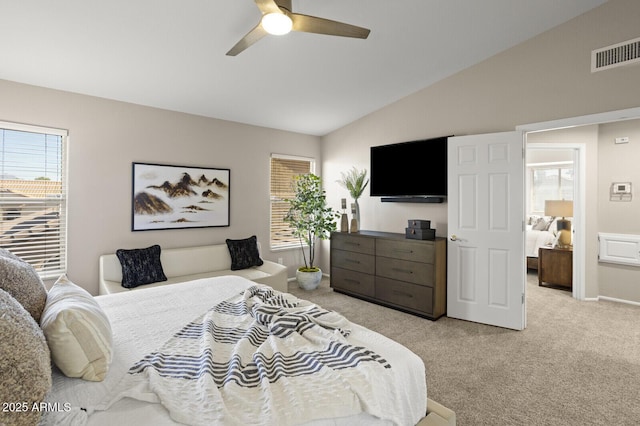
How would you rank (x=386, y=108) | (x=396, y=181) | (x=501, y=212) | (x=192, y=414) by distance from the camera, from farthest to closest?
(x=386, y=108) → (x=396, y=181) → (x=501, y=212) → (x=192, y=414)

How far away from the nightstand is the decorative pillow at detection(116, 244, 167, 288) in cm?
545

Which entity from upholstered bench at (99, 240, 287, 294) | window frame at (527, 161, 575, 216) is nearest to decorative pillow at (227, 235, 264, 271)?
upholstered bench at (99, 240, 287, 294)

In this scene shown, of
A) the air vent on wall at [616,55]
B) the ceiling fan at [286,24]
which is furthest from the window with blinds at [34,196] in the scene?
the air vent on wall at [616,55]

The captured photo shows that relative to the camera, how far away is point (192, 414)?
43.7 inches

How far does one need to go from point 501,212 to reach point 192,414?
3.48 meters

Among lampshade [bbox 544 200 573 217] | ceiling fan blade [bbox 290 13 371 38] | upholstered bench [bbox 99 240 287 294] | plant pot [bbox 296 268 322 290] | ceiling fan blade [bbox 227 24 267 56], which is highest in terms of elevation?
ceiling fan blade [bbox 290 13 371 38]

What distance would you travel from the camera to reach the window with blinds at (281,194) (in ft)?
17.2

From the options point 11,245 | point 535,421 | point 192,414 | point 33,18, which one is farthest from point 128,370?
point 11,245

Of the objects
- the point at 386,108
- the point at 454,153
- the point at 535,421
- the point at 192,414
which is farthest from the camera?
the point at 386,108

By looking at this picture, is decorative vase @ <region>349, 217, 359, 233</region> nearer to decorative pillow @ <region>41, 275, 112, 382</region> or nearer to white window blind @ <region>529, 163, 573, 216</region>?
decorative pillow @ <region>41, 275, 112, 382</region>

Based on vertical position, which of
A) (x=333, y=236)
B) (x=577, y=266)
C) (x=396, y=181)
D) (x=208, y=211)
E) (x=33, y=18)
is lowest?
(x=577, y=266)

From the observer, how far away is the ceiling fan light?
1.92 meters

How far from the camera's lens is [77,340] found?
4.23 ft

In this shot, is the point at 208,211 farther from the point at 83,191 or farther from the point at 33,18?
the point at 33,18
